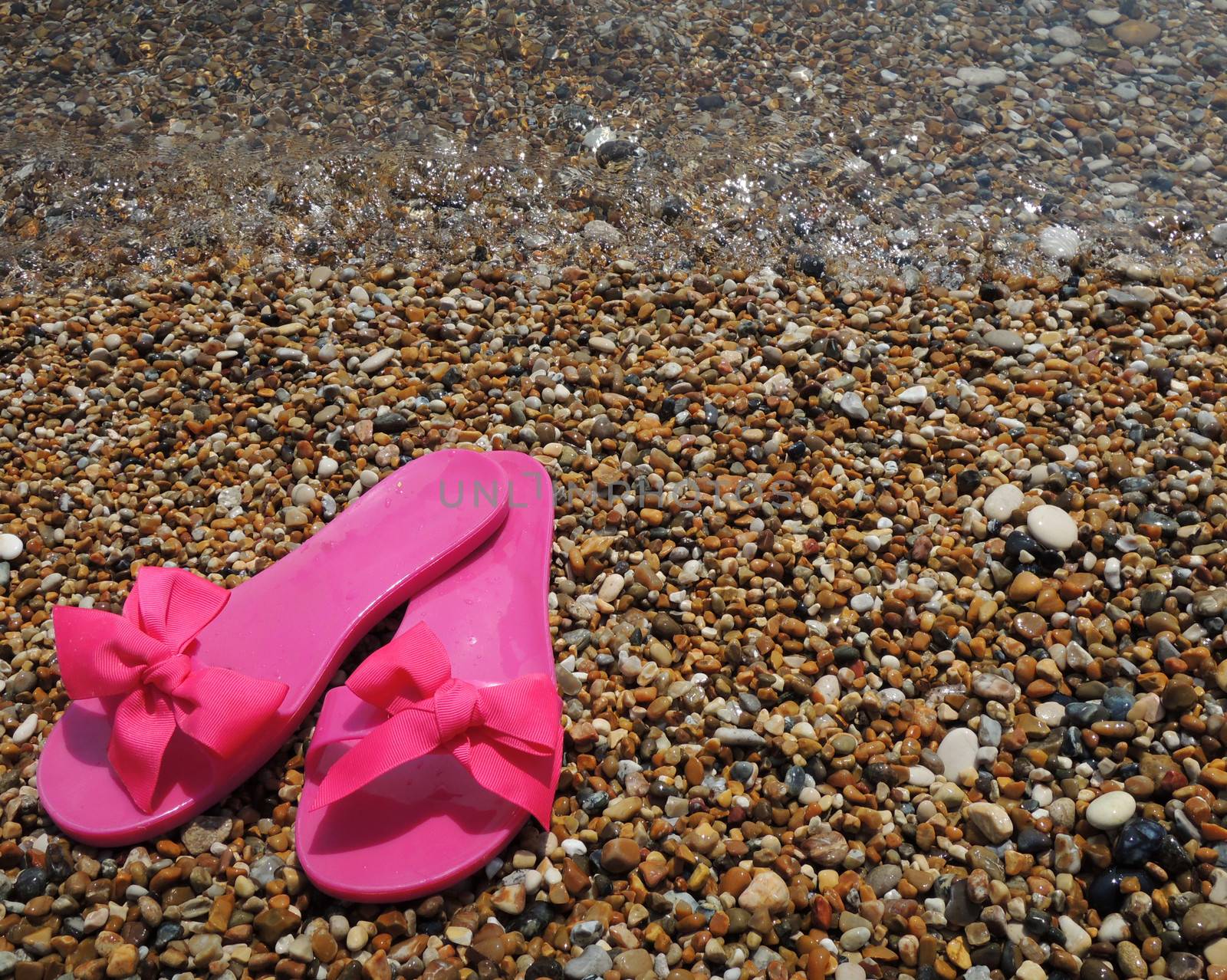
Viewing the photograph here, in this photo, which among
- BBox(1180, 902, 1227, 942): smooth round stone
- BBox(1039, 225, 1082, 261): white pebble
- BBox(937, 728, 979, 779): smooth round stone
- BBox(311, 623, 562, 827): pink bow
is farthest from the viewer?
BBox(1039, 225, 1082, 261): white pebble

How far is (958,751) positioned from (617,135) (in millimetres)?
2645

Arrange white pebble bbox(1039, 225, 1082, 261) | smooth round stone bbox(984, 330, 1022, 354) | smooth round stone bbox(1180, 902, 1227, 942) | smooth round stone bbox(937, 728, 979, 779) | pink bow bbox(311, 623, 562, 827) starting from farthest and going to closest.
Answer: white pebble bbox(1039, 225, 1082, 261) < smooth round stone bbox(984, 330, 1022, 354) < smooth round stone bbox(937, 728, 979, 779) < pink bow bbox(311, 623, 562, 827) < smooth round stone bbox(1180, 902, 1227, 942)

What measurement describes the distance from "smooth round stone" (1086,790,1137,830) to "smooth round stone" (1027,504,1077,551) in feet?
2.11

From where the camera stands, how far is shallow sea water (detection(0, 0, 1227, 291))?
3.40m

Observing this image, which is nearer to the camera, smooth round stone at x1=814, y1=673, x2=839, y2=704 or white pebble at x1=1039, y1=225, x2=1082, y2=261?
smooth round stone at x1=814, y1=673, x2=839, y2=704

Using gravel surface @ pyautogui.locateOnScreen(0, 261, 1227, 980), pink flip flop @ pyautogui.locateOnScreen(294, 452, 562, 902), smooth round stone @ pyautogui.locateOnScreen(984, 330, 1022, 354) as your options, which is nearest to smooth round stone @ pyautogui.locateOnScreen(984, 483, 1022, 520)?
gravel surface @ pyautogui.locateOnScreen(0, 261, 1227, 980)

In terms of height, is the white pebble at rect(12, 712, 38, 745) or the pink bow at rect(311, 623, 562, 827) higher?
the pink bow at rect(311, 623, 562, 827)

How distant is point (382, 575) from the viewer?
225 cm

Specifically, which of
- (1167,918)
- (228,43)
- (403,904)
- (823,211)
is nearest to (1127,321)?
(823,211)

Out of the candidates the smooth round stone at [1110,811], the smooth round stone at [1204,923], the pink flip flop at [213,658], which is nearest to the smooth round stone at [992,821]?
the smooth round stone at [1110,811]

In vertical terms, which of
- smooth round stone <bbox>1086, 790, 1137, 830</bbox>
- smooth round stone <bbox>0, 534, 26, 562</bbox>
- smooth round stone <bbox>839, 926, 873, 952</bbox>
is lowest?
smooth round stone <bbox>839, 926, 873, 952</bbox>

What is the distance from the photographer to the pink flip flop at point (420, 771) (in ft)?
6.11

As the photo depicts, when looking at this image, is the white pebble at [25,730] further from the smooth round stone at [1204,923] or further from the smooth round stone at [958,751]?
the smooth round stone at [1204,923]

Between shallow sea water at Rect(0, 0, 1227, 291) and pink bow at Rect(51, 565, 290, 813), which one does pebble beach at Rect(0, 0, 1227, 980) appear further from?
pink bow at Rect(51, 565, 290, 813)
